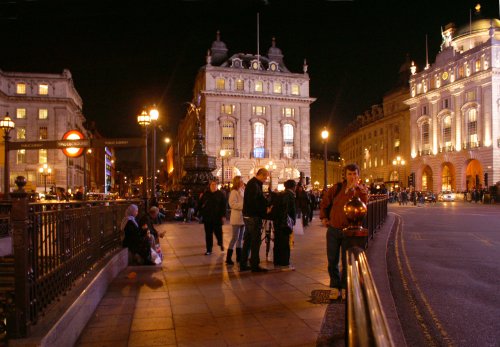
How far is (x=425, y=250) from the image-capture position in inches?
475

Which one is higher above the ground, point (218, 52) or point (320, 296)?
point (218, 52)

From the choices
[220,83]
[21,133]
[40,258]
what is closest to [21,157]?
[21,133]

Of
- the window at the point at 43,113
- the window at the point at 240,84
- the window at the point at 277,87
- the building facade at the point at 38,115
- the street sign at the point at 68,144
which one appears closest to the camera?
the street sign at the point at 68,144

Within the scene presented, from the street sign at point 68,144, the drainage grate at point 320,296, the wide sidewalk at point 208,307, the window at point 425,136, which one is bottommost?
the wide sidewalk at point 208,307

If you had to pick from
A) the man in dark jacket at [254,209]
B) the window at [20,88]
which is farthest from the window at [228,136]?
the man in dark jacket at [254,209]

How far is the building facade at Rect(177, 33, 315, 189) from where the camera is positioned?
260ft

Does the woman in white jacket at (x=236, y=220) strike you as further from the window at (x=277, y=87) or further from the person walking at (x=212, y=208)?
the window at (x=277, y=87)

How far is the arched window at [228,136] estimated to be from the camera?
80375mm

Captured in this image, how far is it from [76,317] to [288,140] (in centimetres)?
8077

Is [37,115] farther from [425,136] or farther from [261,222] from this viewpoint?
[261,222]

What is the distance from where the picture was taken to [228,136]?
264ft

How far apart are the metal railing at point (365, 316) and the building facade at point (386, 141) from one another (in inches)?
3211

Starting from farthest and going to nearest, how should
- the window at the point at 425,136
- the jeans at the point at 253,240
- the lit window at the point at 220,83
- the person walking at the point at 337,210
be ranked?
the lit window at the point at 220,83 → the window at the point at 425,136 → the jeans at the point at 253,240 → the person walking at the point at 337,210

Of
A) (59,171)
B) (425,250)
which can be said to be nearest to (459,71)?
(59,171)
